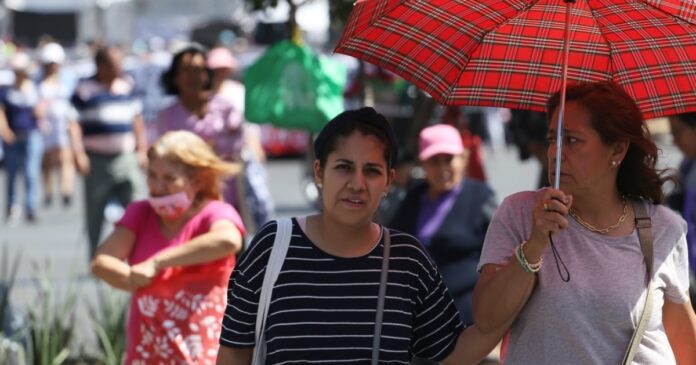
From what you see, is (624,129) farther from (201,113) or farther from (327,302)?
(201,113)

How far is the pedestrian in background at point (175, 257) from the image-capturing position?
4801 mm

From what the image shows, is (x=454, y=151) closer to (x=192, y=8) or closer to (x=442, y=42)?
(x=442, y=42)

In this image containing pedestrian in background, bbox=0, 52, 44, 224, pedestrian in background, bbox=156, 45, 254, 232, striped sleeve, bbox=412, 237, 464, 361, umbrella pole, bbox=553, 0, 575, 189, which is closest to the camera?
umbrella pole, bbox=553, 0, 575, 189

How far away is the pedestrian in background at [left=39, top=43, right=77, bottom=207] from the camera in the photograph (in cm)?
1809

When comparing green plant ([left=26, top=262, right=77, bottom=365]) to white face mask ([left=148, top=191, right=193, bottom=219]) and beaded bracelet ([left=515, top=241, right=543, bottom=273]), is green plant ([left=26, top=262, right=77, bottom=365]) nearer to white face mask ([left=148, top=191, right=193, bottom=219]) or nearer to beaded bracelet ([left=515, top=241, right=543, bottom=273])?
white face mask ([left=148, top=191, right=193, bottom=219])

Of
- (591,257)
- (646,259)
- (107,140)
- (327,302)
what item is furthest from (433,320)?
(107,140)

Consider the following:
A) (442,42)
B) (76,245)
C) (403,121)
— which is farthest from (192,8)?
(442,42)

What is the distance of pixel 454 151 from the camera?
21.6ft

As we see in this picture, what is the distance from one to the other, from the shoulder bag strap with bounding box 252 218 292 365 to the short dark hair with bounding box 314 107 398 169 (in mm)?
235

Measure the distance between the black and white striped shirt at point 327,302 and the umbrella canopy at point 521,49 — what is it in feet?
1.89

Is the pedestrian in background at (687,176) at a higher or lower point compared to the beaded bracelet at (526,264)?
higher

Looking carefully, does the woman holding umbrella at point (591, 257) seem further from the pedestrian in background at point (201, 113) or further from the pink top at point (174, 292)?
the pedestrian in background at point (201, 113)

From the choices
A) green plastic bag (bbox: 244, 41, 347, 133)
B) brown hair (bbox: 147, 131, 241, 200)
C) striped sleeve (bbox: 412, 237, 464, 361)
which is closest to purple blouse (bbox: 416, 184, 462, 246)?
green plastic bag (bbox: 244, 41, 347, 133)

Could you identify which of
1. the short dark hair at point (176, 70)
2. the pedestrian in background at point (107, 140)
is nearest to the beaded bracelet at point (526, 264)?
the short dark hair at point (176, 70)
